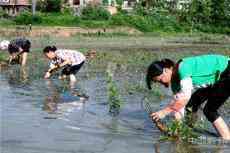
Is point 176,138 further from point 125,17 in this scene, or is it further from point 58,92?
point 125,17

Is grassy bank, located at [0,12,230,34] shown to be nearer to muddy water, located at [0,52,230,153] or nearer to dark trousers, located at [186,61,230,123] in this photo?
muddy water, located at [0,52,230,153]

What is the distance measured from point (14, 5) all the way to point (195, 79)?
190 feet

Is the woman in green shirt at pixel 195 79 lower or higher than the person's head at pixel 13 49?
higher

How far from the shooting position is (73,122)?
30.0 feet

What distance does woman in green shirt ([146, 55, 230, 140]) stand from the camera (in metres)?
7.24

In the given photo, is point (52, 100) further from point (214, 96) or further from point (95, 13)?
point (95, 13)

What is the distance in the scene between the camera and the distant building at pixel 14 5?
6267cm

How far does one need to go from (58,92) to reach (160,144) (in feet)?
17.7

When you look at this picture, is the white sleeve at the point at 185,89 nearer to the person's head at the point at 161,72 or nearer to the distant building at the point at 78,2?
the person's head at the point at 161,72

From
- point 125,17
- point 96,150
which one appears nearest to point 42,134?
point 96,150

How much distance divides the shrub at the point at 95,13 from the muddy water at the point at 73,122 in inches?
1689

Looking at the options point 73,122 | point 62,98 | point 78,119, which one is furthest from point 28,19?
point 73,122

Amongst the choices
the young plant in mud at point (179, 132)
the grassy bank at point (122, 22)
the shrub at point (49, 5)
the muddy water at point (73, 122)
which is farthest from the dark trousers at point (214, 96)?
the shrub at point (49, 5)

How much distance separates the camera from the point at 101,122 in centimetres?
930
